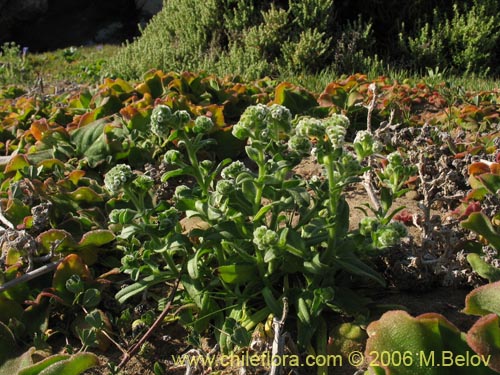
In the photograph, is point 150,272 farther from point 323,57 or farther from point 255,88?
point 323,57

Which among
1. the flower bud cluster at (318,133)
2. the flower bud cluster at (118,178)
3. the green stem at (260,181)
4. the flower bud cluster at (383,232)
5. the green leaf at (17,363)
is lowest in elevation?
the green leaf at (17,363)

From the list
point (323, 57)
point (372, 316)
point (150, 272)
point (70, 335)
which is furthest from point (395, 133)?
point (323, 57)

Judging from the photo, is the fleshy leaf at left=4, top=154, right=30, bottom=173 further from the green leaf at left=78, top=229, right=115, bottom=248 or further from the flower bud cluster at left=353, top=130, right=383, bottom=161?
the flower bud cluster at left=353, top=130, right=383, bottom=161

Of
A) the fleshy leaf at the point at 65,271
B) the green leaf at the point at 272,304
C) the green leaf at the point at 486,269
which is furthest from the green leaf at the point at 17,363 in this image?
the green leaf at the point at 486,269

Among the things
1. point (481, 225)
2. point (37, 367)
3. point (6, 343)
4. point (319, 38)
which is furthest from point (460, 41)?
point (37, 367)

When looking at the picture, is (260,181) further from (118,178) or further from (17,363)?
(17,363)

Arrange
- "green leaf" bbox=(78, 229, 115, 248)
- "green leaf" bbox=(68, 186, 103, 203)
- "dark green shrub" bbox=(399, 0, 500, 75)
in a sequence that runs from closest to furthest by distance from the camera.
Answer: "green leaf" bbox=(78, 229, 115, 248) < "green leaf" bbox=(68, 186, 103, 203) < "dark green shrub" bbox=(399, 0, 500, 75)

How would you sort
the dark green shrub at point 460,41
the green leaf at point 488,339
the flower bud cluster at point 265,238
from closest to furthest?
the green leaf at point 488,339
the flower bud cluster at point 265,238
the dark green shrub at point 460,41

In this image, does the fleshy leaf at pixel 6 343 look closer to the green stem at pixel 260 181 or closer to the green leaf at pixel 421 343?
the green stem at pixel 260 181

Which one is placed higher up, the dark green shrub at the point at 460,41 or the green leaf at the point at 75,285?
the green leaf at the point at 75,285

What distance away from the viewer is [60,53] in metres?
12.1

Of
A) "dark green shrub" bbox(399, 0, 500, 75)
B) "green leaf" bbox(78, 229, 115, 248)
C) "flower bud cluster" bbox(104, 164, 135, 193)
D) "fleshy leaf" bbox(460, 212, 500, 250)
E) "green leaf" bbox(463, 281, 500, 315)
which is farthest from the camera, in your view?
"dark green shrub" bbox(399, 0, 500, 75)

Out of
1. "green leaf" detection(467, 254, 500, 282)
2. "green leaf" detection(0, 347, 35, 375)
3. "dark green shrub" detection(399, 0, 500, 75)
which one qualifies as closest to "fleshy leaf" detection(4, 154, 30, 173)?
"green leaf" detection(0, 347, 35, 375)

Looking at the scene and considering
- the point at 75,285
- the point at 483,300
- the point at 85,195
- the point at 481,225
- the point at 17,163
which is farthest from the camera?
the point at 17,163
